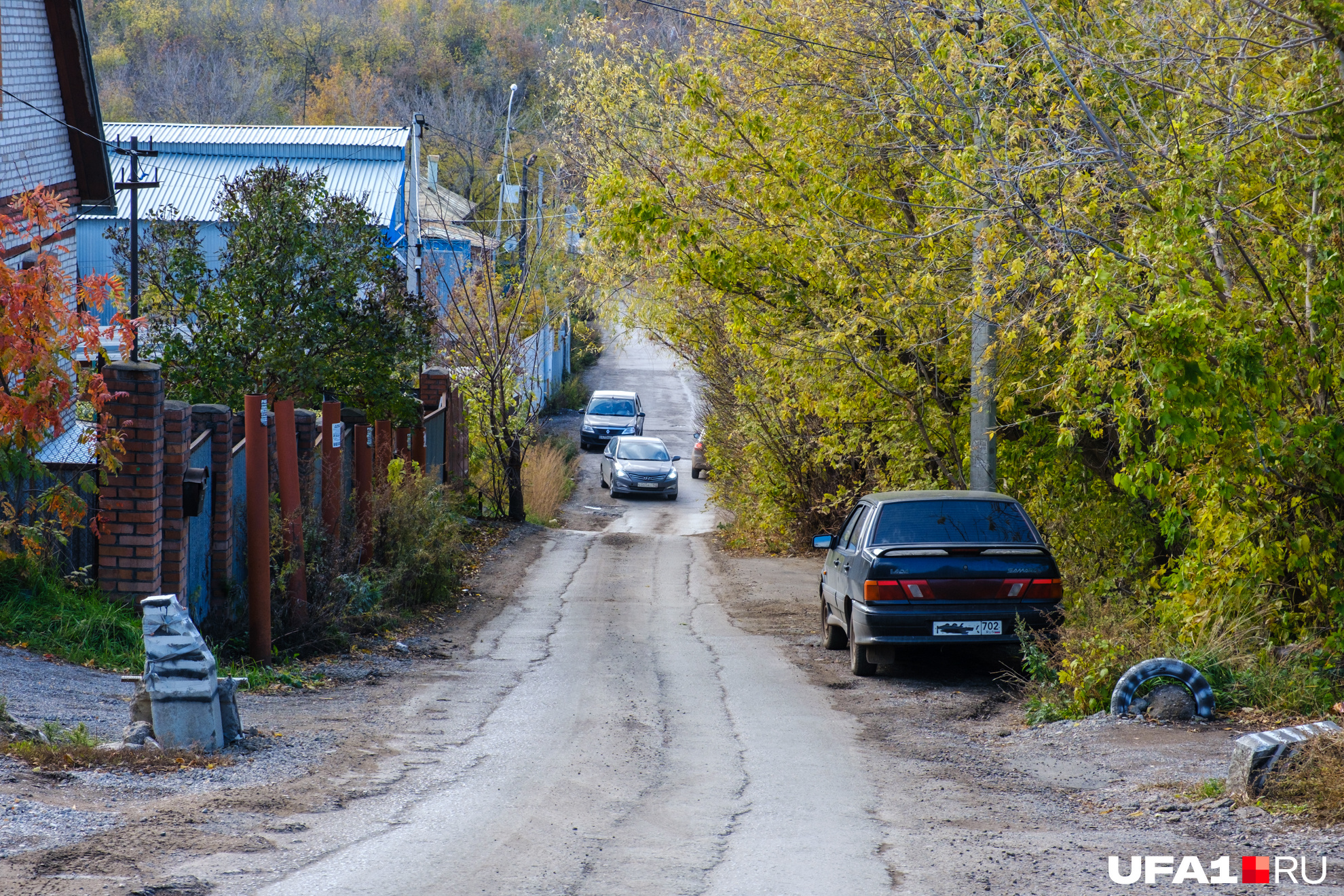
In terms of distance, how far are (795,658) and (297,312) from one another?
8.36 meters

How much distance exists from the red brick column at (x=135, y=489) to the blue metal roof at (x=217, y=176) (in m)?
24.0

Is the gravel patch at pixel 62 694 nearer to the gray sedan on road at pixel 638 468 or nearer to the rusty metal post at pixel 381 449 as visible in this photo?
the rusty metal post at pixel 381 449

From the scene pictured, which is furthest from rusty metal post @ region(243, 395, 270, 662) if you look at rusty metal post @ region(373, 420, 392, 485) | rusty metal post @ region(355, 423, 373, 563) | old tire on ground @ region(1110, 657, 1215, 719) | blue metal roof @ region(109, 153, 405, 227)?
blue metal roof @ region(109, 153, 405, 227)

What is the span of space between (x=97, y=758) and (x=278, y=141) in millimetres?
32191

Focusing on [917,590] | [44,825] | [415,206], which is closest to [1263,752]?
[917,590]

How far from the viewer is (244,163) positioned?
115ft

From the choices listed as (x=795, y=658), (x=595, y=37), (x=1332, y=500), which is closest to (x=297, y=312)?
(x=595, y=37)

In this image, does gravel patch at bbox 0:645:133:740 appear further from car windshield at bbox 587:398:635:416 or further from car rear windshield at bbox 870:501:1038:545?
car windshield at bbox 587:398:635:416

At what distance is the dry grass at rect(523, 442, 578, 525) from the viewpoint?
2798 centimetres

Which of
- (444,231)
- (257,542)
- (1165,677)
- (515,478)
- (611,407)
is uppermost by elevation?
(444,231)

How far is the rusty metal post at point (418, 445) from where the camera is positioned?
824 inches

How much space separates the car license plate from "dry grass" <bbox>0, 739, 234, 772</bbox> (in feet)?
18.9

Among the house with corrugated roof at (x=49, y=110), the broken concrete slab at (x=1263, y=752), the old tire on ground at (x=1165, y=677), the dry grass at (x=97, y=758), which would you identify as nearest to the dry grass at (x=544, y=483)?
the house with corrugated roof at (x=49, y=110)

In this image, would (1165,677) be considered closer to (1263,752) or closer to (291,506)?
(1263,752)
